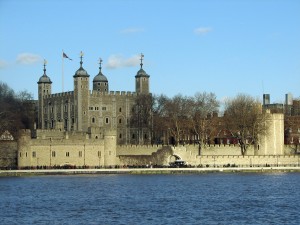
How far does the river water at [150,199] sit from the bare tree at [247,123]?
644 inches

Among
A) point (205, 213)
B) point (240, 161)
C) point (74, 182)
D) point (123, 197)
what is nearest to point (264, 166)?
point (240, 161)

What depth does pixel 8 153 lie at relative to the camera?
315 feet

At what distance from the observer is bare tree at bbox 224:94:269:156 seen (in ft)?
344

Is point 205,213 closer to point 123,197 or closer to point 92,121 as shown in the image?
point 123,197

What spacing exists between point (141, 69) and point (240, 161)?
97.7 feet

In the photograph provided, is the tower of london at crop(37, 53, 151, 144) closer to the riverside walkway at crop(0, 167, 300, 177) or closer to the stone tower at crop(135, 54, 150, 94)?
the stone tower at crop(135, 54, 150, 94)

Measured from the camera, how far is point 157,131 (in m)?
119

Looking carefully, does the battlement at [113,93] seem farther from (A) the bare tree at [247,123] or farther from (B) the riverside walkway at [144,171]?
(B) the riverside walkway at [144,171]

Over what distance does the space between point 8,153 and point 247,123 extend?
28.2 metres

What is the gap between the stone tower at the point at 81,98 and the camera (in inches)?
4574

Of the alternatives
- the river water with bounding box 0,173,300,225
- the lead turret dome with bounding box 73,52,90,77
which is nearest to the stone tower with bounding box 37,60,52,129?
the lead turret dome with bounding box 73,52,90,77

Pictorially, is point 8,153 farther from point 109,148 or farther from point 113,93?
point 113,93

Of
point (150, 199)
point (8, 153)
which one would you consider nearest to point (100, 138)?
point (8, 153)

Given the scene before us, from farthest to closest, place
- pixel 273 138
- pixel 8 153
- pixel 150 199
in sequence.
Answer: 1. pixel 273 138
2. pixel 8 153
3. pixel 150 199
